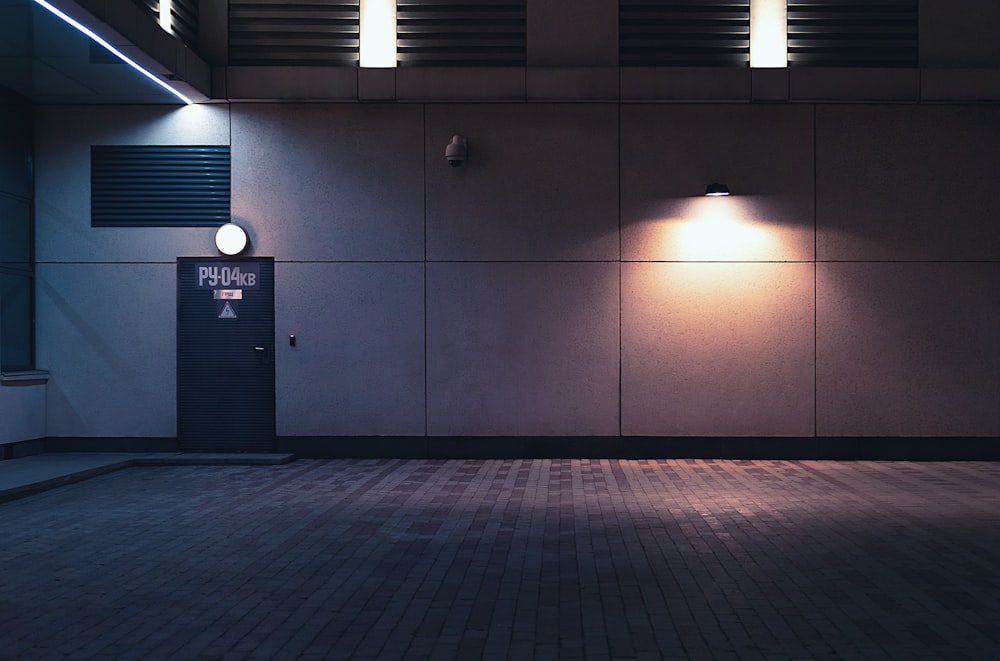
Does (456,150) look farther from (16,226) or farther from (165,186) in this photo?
(16,226)

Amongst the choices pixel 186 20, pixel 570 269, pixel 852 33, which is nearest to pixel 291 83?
pixel 186 20

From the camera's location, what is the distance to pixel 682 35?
42.1 ft

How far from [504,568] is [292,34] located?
29.3 ft

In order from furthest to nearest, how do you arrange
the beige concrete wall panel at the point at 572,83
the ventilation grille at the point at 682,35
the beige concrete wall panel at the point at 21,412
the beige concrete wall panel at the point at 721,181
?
1. the ventilation grille at the point at 682,35
2. the beige concrete wall panel at the point at 721,181
3. the beige concrete wall panel at the point at 572,83
4. the beige concrete wall panel at the point at 21,412

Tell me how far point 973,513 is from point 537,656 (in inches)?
227

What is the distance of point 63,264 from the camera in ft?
42.5

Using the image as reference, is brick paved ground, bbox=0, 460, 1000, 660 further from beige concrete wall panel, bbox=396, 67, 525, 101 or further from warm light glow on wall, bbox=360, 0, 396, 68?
warm light glow on wall, bbox=360, 0, 396, 68

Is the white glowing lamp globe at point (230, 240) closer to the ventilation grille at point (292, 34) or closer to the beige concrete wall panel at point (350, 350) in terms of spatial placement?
the beige concrete wall panel at point (350, 350)

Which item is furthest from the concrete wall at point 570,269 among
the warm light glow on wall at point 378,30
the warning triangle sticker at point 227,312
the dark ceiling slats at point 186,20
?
the dark ceiling slats at point 186,20

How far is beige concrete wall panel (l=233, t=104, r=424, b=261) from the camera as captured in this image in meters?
12.8

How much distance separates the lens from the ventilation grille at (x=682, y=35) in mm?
12805

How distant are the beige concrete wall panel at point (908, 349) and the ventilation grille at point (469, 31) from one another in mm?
5235

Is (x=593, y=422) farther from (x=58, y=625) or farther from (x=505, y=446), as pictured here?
(x=58, y=625)

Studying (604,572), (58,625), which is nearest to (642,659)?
(604,572)
